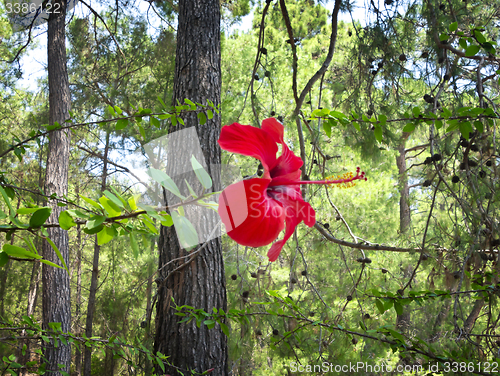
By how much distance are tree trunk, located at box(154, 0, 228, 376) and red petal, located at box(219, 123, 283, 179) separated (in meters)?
0.81

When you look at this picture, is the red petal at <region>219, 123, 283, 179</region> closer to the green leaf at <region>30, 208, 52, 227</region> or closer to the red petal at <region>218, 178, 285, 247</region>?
the red petal at <region>218, 178, 285, 247</region>

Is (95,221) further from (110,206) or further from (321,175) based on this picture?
(321,175)

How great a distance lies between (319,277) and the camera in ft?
18.1

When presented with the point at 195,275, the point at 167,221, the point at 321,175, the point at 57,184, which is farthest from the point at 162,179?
the point at 57,184

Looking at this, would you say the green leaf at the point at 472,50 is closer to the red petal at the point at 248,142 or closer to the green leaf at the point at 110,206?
the red petal at the point at 248,142

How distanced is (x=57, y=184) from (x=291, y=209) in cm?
393

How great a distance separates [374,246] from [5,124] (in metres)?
7.93

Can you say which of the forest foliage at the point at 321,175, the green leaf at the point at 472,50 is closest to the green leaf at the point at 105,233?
the forest foliage at the point at 321,175

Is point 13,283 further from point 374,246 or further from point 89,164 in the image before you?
point 374,246

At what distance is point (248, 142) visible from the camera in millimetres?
325

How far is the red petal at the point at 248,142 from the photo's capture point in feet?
1.02

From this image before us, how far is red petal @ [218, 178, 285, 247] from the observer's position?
28cm

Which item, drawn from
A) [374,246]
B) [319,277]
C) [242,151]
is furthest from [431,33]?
[319,277]

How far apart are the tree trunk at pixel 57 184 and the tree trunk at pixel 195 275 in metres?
2.29
